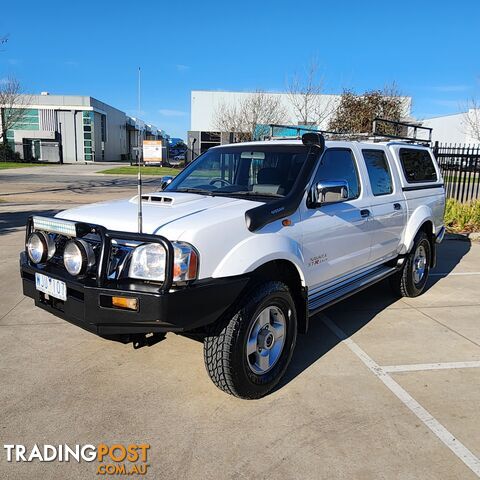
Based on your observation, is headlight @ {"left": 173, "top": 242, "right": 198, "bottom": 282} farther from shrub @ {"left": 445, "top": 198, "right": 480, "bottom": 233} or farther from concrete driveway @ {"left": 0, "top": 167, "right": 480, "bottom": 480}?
shrub @ {"left": 445, "top": 198, "right": 480, "bottom": 233}

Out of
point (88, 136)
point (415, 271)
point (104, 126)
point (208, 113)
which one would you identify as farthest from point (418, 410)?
point (104, 126)

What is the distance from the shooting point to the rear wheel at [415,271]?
5.62 m

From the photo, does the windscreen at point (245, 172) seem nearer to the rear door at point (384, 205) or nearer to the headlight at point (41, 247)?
the rear door at point (384, 205)

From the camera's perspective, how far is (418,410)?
3.21 meters

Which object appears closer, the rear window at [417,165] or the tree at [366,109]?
the rear window at [417,165]

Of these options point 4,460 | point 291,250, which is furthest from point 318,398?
point 4,460

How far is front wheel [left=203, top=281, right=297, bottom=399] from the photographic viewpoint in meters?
3.05

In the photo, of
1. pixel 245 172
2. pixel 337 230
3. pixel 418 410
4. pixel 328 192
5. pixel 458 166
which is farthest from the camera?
pixel 458 166

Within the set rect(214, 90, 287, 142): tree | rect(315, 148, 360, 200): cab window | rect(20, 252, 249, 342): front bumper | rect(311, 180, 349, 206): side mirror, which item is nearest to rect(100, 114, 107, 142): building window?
rect(214, 90, 287, 142): tree

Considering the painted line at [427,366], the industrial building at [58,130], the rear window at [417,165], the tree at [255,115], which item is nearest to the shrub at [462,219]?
the rear window at [417,165]

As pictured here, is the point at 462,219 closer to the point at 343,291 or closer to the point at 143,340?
the point at 343,291

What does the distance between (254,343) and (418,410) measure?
4.21 feet

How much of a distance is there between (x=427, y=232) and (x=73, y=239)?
4787mm

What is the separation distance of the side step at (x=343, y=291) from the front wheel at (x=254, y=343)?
39 cm
